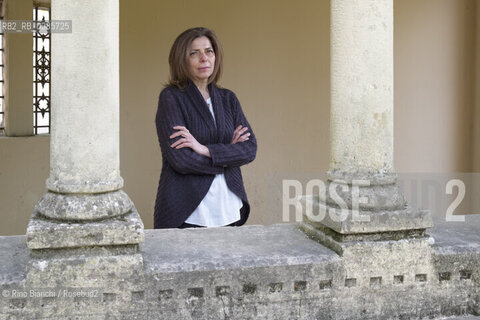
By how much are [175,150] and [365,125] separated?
0.96 m

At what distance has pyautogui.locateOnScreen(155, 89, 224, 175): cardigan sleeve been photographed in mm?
3395

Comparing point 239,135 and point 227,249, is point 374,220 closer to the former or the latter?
point 227,249

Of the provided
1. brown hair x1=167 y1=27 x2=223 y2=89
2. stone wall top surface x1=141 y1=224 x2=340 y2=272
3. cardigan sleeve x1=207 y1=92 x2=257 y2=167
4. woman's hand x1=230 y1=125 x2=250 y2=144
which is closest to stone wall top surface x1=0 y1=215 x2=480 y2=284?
stone wall top surface x1=141 y1=224 x2=340 y2=272

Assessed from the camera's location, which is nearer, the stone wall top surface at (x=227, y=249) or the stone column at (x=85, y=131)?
the stone column at (x=85, y=131)

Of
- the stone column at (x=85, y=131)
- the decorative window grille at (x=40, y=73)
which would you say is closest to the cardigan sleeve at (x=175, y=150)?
the stone column at (x=85, y=131)

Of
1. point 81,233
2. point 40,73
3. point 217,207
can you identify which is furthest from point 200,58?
point 40,73

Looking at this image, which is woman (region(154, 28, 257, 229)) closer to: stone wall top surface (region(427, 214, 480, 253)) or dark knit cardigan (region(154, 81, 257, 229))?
dark knit cardigan (region(154, 81, 257, 229))

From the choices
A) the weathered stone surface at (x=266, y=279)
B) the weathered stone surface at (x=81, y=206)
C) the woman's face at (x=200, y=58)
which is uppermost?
the woman's face at (x=200, y=58)

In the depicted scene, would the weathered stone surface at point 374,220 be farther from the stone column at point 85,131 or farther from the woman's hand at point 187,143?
the stone column at point 85,131

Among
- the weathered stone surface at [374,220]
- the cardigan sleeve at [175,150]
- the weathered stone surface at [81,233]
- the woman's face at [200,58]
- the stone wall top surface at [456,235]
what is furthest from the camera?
the woman's face at [200,58]

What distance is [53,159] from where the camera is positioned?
2844mm

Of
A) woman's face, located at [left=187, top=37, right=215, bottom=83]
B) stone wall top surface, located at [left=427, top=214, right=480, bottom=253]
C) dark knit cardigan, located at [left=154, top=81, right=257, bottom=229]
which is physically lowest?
stone wall top surface, located at [left=427, top=214, right=480, bottom=253]

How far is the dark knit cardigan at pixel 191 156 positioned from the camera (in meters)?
3.43

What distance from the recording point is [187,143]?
11.2ft
